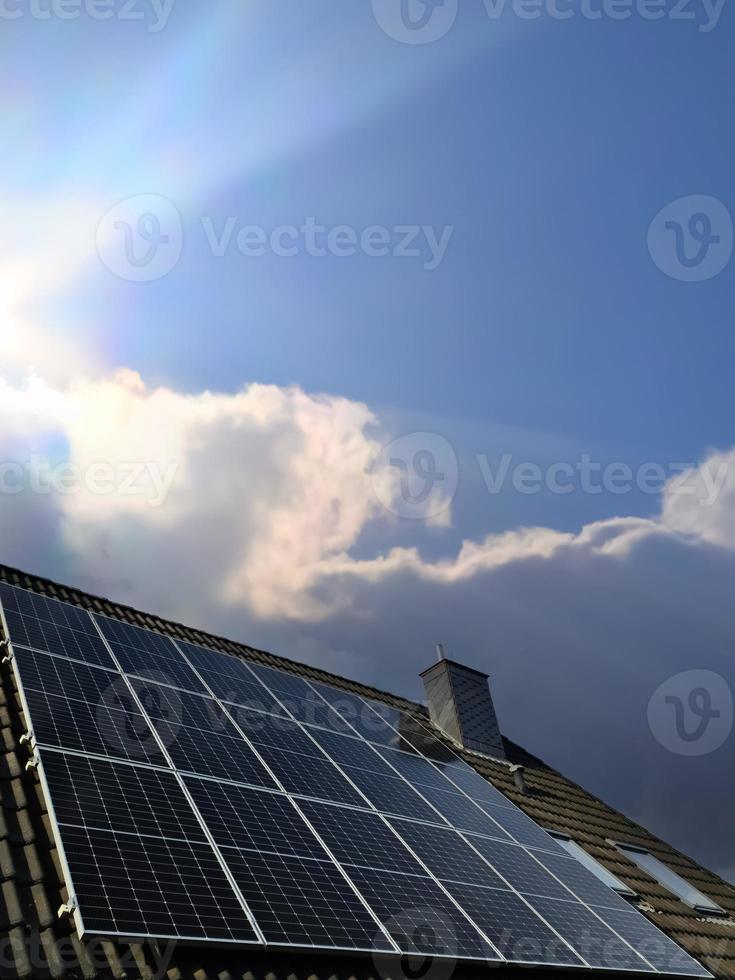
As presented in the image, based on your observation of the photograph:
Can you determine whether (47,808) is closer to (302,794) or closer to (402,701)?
(302,794)

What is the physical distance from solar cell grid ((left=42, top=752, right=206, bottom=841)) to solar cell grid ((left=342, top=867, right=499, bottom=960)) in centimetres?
229

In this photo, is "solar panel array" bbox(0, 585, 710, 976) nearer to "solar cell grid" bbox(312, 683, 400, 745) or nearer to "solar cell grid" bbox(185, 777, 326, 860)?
"solar cell grid" bbox(185, 777, 326, 860)

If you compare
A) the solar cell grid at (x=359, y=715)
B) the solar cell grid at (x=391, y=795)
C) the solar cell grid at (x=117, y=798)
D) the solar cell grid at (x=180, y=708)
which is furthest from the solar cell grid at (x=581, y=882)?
the solar cell grid at (x=117, y=798)

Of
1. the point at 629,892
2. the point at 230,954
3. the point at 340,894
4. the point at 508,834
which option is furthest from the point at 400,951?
the point at 629,892

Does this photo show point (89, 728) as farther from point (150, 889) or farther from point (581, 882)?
point (581, 882)

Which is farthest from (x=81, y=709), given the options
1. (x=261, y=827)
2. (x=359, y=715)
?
(x=359, y=715)

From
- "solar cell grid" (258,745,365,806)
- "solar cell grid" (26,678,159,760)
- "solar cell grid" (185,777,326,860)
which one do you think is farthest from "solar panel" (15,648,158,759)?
"solar cell grid" (258,745,365,806)

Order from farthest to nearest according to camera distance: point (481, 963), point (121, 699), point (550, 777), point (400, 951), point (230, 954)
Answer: point (550, 777) < point (121, 699) < point (481, 963) < point (400, 951) < point (230, 954)

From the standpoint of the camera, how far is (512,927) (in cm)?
909

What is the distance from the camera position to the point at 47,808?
6824mm

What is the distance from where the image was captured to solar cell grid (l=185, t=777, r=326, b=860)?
7.81 m

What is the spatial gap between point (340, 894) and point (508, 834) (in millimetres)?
Answer: 5871

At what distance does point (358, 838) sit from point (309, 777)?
1431 mm

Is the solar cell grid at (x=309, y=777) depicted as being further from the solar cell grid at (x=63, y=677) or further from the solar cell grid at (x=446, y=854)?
the solar cell grid at (x=63, y=677)
